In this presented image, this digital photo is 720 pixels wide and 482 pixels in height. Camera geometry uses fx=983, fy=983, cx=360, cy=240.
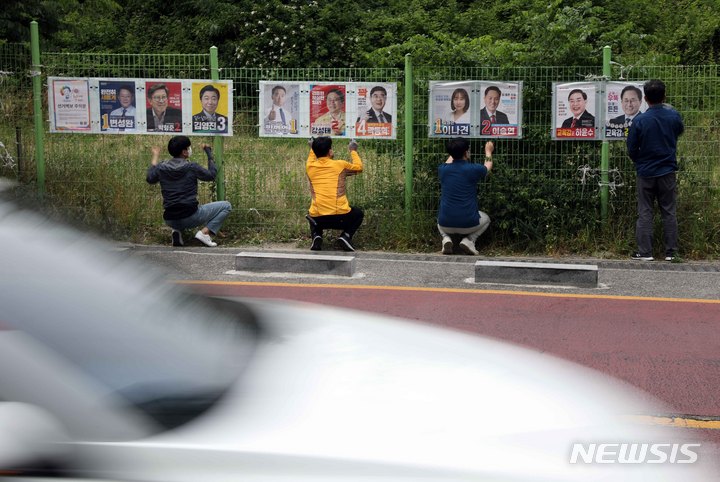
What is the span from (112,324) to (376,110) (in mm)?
9039

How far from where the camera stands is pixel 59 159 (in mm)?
12359

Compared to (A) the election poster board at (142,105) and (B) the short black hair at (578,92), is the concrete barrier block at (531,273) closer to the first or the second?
(B) the short black hair at (578,92)

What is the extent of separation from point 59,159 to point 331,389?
1043cm

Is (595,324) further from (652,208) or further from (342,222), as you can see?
(342,222)

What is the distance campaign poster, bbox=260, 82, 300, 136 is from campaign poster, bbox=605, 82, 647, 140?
358cm

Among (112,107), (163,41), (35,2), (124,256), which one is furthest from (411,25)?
(124,256)

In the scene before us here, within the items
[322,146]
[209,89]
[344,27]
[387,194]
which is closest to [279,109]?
[209,89]

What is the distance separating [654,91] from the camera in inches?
402

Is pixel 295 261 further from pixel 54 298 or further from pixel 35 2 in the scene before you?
pixel 35 2

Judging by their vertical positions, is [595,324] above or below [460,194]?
below

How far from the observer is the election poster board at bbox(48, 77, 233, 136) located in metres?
11.8

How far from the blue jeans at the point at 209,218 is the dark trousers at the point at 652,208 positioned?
4.60 meters

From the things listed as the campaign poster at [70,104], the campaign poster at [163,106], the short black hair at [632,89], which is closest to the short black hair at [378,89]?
the campaign poster at [163,106]

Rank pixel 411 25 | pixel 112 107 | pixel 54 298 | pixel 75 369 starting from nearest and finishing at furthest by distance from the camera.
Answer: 1. pixel 75 369
2. pixel 54 298
3. pixel 112 107
4. pixel 411 25
